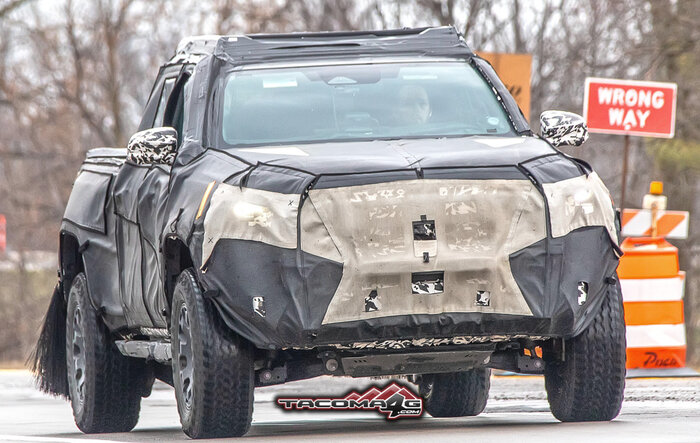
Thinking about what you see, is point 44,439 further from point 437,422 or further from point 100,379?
point 437,422

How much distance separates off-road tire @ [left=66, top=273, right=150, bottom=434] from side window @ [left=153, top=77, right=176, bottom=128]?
108 centimetres

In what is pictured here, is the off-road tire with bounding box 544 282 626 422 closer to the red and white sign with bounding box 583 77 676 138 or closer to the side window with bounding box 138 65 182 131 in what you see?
the side window with bounding box 138 65 182 131

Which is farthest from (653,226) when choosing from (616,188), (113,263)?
(616,188)

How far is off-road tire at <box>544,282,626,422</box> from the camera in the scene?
24.7ft

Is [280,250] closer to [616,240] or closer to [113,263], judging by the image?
[616,240]

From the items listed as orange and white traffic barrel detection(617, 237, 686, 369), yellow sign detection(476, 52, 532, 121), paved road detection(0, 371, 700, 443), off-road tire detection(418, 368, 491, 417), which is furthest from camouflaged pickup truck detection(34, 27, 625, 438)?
yellow sign detection(476, 52, 532, 121)

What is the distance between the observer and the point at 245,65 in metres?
8.57

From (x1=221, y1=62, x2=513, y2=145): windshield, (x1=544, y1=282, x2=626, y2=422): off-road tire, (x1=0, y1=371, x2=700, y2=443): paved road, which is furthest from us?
(x1=221, y1=62, x2=513, y2=145): windshield

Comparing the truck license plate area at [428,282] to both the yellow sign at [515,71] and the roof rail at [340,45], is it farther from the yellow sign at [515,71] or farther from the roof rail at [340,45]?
the yellow sign at [515,71]

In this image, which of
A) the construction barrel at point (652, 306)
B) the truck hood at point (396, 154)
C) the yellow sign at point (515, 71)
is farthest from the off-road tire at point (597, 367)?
the yellow sign at point (515, 71)

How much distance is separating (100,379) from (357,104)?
2.42 metres

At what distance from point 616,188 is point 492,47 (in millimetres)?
4029

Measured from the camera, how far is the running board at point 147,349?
8.21 metres

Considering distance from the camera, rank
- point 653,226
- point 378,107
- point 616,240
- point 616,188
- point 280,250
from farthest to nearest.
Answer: point 616,188
point 653,226
point 378,107
point 616,240
point 280,250
